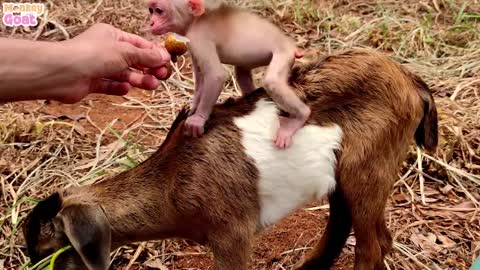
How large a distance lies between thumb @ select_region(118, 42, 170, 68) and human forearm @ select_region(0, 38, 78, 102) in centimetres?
24

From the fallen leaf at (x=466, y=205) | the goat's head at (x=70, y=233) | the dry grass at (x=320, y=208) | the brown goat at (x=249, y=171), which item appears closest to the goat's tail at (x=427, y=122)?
the brown goat at (x=249, y=171)

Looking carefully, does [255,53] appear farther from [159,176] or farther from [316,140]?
[159,176]

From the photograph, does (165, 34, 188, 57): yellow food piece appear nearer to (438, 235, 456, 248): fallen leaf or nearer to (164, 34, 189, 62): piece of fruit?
(164, 34, 189, 62): piece of fruit

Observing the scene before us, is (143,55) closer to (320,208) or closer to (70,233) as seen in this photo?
(70,233)

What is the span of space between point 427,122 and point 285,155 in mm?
737

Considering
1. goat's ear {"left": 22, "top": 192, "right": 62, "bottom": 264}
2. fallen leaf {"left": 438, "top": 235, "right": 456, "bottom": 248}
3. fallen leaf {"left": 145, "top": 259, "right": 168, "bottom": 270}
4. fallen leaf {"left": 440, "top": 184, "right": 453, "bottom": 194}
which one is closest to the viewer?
goat's ear {"left": 22, "top": 192, "right": 62, "bottom": 264}

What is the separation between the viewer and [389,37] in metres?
6.43

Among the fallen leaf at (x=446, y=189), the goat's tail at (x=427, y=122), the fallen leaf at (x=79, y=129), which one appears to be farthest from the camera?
the fallen leaf at (x=79, y=129)

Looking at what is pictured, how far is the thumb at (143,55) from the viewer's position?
3358 millimetres

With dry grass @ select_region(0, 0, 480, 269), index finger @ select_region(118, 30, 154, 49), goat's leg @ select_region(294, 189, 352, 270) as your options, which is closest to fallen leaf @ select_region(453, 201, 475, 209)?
dry grass @ select_region(0, 0, 480, 269)

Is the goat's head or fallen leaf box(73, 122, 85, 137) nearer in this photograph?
the goat's head

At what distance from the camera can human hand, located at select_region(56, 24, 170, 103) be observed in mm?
3285

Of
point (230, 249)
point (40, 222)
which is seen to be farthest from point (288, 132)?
point (40, 222)

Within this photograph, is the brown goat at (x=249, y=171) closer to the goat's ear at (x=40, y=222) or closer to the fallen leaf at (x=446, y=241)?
the goat's ear at (x=40, y=222)
